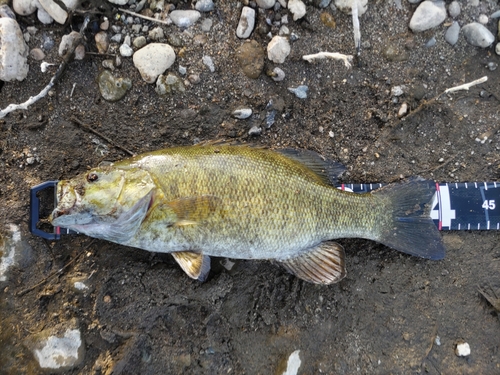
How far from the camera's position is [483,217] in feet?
10.4

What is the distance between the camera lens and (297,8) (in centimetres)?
315

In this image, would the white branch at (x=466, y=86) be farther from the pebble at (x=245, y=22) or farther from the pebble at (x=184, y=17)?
the pebble at (x=184, y=17)

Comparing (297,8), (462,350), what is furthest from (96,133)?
(462,350)

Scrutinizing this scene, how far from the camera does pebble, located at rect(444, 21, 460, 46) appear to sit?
10.5 feet

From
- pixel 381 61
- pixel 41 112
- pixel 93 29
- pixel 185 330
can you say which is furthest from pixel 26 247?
pixel 381 61

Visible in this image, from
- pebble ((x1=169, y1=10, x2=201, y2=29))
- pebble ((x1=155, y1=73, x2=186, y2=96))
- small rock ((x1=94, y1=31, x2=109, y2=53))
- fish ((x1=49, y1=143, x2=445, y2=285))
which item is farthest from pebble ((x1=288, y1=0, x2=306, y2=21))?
small rock ((x1=94, y1=31, x2=109, y2=53))

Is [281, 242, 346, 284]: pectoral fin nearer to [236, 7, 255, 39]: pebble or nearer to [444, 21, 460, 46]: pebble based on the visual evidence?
[236, 7, 255, 39]: pebble

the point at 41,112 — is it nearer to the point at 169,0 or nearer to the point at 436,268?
the point at 169,0

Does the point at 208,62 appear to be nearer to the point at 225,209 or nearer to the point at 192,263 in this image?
the point at 225,209

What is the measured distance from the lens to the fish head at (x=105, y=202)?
252 centimetres

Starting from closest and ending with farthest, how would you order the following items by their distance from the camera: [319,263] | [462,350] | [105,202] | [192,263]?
[105,202], [192,263], [319,263], [462,350]

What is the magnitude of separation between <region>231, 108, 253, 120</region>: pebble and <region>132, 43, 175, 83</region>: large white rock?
2.22 ft

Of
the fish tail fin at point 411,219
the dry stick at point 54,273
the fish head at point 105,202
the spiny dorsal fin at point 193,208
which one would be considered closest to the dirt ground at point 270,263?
the dry stick at point 54,273

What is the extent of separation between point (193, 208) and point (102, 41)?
1690mm
